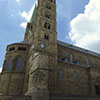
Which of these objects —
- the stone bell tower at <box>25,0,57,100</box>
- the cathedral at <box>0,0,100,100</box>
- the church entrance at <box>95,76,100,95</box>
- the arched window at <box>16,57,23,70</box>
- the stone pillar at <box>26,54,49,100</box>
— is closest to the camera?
the stone pillar at <box>26,54,49,100</box>

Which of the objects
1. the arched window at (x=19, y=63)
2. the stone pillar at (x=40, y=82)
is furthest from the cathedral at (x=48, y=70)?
the stone pillar at (x=40, y=82)

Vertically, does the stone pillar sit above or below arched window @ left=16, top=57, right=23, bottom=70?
below

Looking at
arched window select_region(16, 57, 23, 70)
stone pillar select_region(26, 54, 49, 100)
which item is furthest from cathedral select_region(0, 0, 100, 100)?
stone pillar select_region(26, 54, 49, 100)

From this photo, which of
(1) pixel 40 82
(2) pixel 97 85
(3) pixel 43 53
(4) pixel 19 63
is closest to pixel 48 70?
(3) pixel 43 53

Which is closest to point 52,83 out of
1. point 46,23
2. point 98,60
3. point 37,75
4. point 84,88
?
point 37,75

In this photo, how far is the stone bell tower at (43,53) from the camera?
1501 cm

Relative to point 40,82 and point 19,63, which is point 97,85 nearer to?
point 40,82

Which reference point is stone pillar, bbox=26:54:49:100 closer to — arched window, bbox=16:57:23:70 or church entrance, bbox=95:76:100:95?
arched window, bbox=16:57:23:70

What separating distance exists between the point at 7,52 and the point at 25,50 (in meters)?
4.84

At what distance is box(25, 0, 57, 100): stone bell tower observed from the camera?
49.2ft

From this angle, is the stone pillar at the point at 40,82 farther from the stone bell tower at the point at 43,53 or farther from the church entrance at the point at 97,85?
the church entrance at the point at 97,85

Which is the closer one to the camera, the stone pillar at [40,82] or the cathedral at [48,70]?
the stone pillar at [40,82]

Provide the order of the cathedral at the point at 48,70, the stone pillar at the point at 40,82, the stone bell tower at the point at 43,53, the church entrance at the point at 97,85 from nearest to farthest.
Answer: the stone pillar at the point at 40,82
the stone bell tower at the point at 43,53
the cathedral at the point at 48,70
the church entrance at the point at 97,85

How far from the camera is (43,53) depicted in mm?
23344
